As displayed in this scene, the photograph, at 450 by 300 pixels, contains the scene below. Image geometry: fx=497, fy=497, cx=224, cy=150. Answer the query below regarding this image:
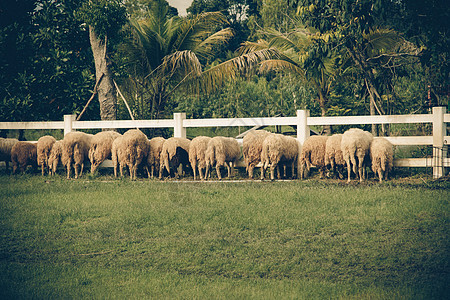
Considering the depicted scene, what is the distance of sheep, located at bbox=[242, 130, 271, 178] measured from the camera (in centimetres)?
1147

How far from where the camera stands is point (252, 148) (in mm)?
11477

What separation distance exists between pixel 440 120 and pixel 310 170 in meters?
3.22

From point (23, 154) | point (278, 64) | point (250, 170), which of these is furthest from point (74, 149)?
point (278, 64)

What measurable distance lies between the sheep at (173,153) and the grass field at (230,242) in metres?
1.78

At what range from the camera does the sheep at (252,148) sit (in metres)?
11.5

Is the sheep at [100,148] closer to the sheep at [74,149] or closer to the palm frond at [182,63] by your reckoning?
the sheep at [74,149]

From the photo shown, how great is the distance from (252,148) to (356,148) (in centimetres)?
237

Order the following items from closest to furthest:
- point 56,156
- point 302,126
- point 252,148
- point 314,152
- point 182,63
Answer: point 314,152 < point 252,148 < point 302,126 < point 56,156 < point 182,63

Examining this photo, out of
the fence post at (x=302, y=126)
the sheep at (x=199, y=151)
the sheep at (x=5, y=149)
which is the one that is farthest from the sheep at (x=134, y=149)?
the sheep at (x=5, y=149)

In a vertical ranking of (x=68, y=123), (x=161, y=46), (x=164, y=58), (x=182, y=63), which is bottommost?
(x=68, y=123)

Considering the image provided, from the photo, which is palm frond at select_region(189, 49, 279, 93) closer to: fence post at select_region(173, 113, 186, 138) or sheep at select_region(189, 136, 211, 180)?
fence post at select_region(173, 113, 186, 138)

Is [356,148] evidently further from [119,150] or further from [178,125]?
[119,150]

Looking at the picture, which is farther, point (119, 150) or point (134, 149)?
point (119, 150)

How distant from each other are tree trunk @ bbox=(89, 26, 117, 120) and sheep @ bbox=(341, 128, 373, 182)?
7759mm
